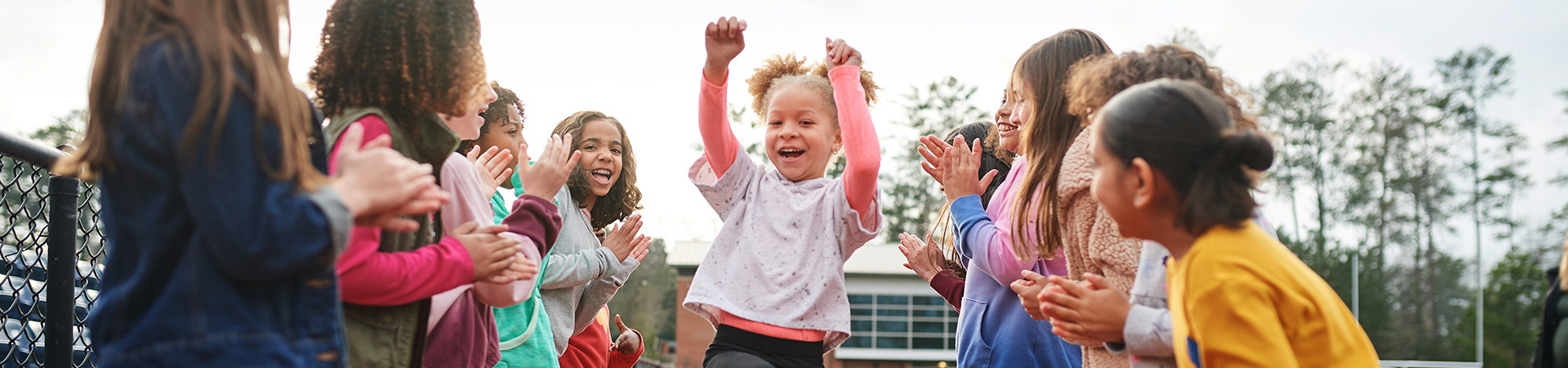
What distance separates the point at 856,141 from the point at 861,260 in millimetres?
25888

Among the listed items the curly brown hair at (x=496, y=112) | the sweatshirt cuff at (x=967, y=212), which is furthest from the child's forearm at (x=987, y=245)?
the curly brown hair at (x=496, y=112)

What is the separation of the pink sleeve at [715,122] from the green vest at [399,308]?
1.04 meters

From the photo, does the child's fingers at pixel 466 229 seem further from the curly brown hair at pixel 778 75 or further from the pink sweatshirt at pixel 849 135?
the curly brown hair at pixel 778 75

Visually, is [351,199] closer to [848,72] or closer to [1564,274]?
[848,72]

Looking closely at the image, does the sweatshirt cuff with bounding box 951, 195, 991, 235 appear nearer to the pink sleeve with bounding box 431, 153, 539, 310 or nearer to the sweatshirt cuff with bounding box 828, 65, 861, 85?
the sweatshirt cuff with bounding box 828, 65, 861, 85

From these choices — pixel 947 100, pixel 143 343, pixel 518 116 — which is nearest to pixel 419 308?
pixel 143 343

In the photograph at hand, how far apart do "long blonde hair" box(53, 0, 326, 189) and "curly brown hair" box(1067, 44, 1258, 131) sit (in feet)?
5.86

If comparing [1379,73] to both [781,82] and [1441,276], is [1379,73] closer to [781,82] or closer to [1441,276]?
[1441,276]

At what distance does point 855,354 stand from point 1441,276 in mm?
25511

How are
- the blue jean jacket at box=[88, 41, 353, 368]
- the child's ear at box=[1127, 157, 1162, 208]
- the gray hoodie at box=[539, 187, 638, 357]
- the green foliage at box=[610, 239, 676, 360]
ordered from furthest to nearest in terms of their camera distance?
1. the green foliage at box=[610, 239, 676, 360]
2. the gray hoodie at box=[539, 187, 638, 357]
3. the child's ear at box=[1127, 157, 1162, 208]
4. the blue jean jacket at box=[88, 41, 353, 368]

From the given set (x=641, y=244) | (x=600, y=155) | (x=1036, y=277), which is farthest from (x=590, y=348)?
(x=1036, y=277)

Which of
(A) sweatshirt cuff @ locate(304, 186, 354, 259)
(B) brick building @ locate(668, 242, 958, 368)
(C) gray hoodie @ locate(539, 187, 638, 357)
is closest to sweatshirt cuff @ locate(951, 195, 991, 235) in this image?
(C) gray hoodie @ locate(539, 187, 638, 357)

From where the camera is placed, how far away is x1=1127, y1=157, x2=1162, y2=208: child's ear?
1.89 metres

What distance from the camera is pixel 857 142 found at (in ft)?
9.58
